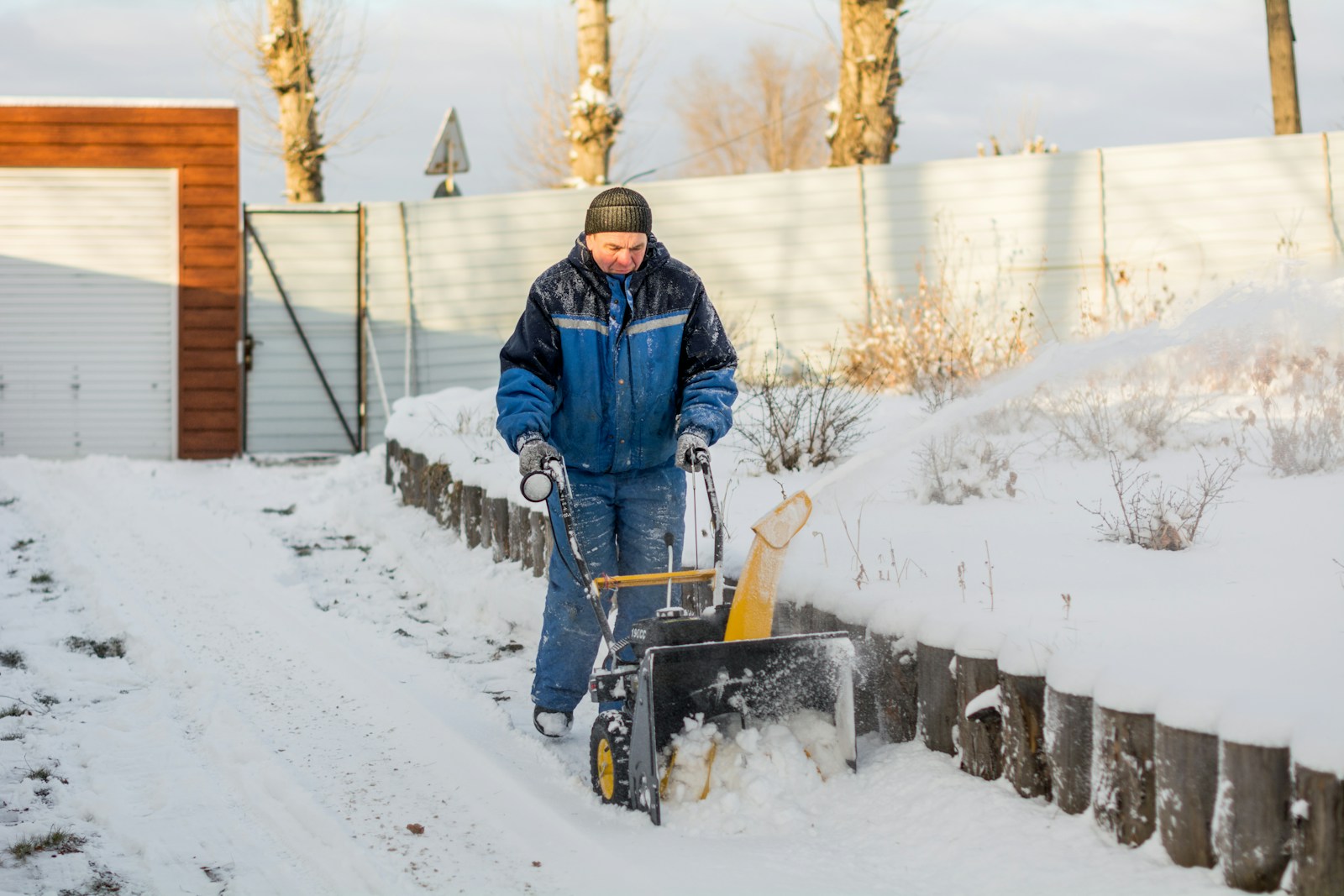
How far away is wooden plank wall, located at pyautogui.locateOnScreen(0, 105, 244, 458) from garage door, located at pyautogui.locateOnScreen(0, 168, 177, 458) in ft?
0.51

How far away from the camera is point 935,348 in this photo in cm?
892

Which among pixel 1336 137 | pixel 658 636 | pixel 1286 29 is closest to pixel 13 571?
pixel 658 636

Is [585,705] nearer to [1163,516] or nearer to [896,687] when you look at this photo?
[896,687]

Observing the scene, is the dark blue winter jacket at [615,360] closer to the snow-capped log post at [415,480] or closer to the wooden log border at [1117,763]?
the wooden log border at [1117,763]

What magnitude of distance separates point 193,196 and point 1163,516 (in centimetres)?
1209

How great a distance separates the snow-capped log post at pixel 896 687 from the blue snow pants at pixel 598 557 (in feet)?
2.63

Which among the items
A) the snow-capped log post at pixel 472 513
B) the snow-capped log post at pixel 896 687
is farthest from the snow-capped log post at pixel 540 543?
the snow-capped log post at pixel 896 687

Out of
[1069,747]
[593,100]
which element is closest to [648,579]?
[1069,747]

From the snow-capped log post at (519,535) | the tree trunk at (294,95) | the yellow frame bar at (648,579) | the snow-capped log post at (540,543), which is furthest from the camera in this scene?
the tree trunk at (294,95)

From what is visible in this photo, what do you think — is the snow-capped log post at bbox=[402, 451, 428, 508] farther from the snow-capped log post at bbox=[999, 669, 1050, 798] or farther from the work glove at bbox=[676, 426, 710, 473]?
the snow-capped log post at bbox=[999, 669, 1050, 798]

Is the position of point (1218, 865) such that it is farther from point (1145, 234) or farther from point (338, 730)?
point (1145, 234)

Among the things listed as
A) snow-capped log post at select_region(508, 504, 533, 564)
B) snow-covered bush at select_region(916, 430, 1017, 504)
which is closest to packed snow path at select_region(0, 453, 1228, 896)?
snow-capped log post at select_region(508, 504, 533, 564)

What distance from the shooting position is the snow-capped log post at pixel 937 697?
12.0 feet

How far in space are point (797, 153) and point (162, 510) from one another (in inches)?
1114
